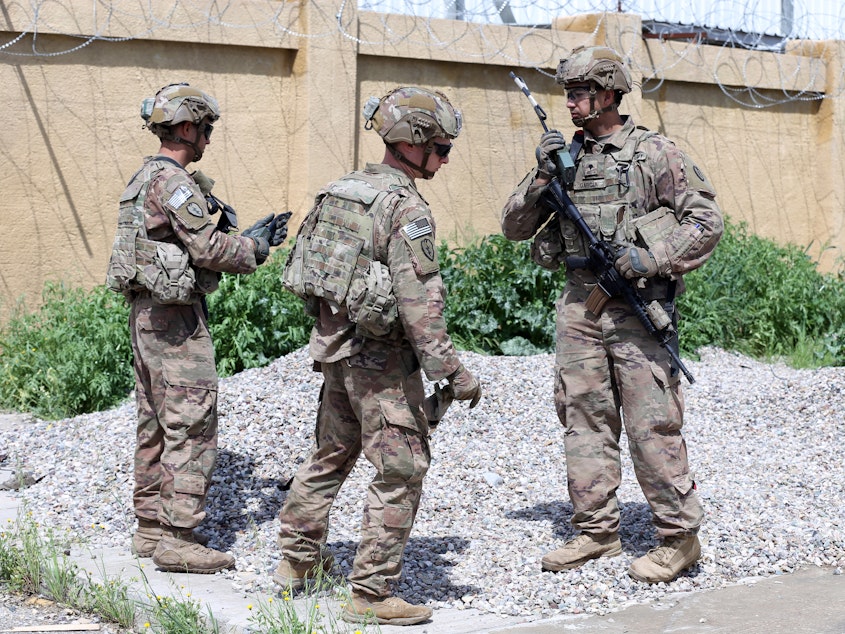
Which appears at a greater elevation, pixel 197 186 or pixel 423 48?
pixel 423 48

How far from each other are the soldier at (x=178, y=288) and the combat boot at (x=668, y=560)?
1.68 m

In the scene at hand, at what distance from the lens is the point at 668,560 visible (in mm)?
4441

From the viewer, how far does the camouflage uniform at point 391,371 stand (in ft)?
12.6

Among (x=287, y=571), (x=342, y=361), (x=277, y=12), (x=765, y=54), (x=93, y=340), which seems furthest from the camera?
(x=765, y=54)

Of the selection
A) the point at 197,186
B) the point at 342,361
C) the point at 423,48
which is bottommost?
the point at 342,361

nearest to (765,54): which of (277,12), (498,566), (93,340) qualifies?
(277,12)

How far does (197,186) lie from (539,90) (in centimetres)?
559

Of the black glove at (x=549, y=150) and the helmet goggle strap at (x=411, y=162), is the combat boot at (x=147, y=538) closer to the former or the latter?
the helmet goggle strap at (x=411, y=162)

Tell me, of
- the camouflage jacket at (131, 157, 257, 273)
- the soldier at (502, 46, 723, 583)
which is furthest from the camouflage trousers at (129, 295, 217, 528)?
the soldier at (502, 46, 723, 583)

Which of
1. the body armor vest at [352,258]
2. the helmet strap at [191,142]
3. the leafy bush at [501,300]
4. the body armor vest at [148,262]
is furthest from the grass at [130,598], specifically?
the leafy bush at [501,300]

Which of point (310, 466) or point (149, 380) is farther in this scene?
point (149, 380)

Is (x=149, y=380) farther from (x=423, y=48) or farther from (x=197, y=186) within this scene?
(x=423, y=48)

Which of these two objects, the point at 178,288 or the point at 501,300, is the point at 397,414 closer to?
the point at 178,288

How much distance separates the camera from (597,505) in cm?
468
